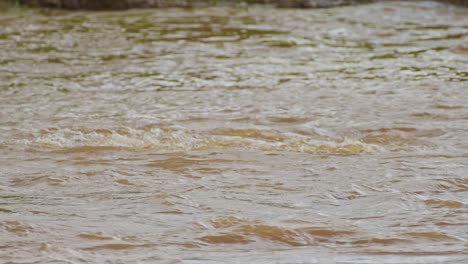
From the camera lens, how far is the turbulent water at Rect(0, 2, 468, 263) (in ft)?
11.7

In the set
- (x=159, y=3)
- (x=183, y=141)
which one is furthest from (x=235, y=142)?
(x=159, y=3)

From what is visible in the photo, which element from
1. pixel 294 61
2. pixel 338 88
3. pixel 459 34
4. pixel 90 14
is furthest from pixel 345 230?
pixel 90 14

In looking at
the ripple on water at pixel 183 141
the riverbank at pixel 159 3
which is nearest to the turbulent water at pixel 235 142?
the ripple on water at pixel 183 141

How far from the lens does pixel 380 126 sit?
18.5ft

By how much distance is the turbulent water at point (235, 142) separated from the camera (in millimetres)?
3557

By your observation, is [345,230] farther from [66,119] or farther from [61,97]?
[61,97]

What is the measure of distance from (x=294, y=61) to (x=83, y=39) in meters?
2.27

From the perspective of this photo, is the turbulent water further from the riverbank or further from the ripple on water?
the riverbank

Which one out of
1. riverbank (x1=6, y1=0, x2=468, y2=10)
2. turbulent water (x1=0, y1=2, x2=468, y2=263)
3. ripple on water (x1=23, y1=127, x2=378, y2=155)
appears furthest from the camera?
riverbank (x1=6, y1=0, x2=468, y2=10)

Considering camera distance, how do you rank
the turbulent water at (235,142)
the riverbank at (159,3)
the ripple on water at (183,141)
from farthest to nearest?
the riverbank at (159,3)
the ripple on water at (183,141)
the turbulent water at (235,142)

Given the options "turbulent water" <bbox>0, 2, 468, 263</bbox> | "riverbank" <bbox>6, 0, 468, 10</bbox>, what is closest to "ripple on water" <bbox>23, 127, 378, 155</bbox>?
"turbulent water" <bbox>0, 2, 468, 263</bbox>

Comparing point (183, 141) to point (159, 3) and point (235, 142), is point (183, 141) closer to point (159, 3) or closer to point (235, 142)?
point (235, 142)

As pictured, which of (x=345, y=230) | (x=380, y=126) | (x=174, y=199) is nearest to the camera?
(x=345, y=230)

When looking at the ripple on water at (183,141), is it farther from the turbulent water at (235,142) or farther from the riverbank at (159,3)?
the riverbank at (159,3)
